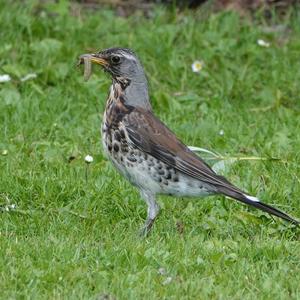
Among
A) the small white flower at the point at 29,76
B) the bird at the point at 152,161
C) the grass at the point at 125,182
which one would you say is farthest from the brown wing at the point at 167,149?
the small white flower at the point at 29,76

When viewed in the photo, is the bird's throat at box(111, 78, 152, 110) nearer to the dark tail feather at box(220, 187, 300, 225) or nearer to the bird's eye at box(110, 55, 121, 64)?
the bird's eye at box(110, 55, 121, 64)

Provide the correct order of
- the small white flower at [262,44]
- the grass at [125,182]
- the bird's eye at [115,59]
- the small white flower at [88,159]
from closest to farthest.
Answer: the grass at [125,182]
the bird's eye at [115,59]
the small white flower at [88,159]
the small white flower at [262,44]

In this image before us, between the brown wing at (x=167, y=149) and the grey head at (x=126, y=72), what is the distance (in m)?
0.19

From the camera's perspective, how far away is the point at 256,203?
7.61 metres

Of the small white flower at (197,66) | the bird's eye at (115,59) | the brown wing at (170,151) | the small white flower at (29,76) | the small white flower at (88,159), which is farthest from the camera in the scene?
the small white flower at (197,66)

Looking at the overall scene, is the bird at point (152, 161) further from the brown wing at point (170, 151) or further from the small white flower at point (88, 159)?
the small white flower at point (88, 159)

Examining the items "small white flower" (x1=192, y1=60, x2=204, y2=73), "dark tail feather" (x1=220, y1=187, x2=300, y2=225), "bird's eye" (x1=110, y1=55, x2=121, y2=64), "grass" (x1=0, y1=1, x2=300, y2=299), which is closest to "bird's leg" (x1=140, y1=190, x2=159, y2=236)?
"grass" (x1=0, y1=1, x2=300, y2=299)

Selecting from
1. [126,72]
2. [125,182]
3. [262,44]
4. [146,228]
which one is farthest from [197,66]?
[146,228]

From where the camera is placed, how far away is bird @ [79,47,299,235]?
7.77 m

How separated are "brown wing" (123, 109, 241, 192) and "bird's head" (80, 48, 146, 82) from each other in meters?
0.34

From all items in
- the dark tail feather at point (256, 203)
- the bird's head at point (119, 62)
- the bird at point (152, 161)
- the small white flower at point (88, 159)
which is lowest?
the small white flower at point (88, 159)

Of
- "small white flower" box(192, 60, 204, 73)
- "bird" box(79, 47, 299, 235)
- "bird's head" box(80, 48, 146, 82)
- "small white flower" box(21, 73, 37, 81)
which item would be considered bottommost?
"small white flower" box(192, 60, 204, 73)

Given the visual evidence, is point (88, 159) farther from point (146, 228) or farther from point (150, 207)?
point (146, 228)

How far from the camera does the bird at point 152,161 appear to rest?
7766 millimetres
